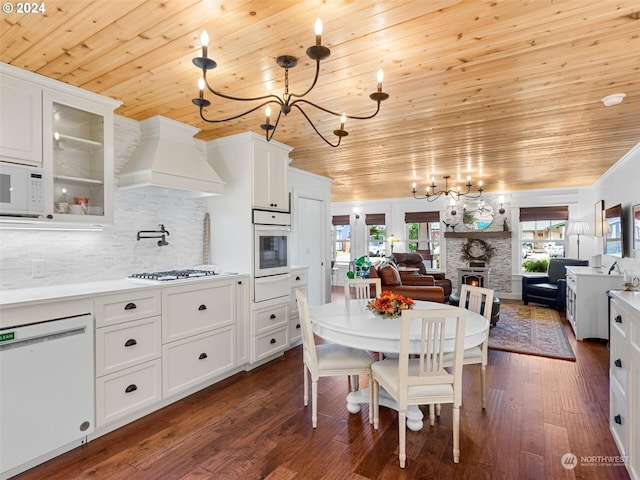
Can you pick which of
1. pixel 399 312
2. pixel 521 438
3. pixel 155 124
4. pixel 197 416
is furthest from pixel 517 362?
pixel 155 124

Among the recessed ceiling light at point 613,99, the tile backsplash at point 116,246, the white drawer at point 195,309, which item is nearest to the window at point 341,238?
the tile backsplash at point 116,246

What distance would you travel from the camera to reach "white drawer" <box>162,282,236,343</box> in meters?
2.87

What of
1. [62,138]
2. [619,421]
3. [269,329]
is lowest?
[619,421]

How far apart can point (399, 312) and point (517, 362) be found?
209 centimetres

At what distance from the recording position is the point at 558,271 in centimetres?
676

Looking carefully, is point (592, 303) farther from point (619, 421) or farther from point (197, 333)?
point (197, 333)

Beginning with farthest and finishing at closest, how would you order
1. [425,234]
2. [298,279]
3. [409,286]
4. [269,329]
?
[425,234] < [409,286] < [298,279] < [269,329]

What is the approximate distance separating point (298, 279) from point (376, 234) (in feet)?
18.4

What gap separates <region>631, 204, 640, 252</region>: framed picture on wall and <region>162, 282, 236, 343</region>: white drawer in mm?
4565

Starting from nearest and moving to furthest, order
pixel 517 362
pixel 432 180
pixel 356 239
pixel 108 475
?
1. pixel 108 475
2. pixel 517 362
3. pixel 432 180
4. pixel 356 239

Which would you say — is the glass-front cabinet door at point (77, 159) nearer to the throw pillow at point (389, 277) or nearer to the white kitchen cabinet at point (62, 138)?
the white kitchen cabinet at point (62, 138)

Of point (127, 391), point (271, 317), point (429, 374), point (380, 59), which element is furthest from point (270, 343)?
point (380, 59)

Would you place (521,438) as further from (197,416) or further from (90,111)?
(90,111)

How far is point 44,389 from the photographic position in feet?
6.87
